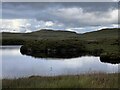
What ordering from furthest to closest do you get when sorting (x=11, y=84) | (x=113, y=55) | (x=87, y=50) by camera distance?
1. (x=87, y=50)
2. (x=113, y=55)
3. (x=11, y=84)

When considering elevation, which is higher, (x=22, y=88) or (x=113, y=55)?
(x=22, y=88)

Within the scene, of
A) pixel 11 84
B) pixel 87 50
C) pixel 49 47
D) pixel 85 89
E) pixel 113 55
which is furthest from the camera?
pixel 49 47

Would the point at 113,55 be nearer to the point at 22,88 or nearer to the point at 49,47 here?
the point at 49,47

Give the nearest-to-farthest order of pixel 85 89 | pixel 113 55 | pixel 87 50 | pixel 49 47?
pixel 85 89
pixel 113 55
pixel 87 50
pixel 49 47

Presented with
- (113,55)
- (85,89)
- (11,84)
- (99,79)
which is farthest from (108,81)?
(113,55)

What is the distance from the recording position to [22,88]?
11.9m

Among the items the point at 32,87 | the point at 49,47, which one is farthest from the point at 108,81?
the point at 49,47

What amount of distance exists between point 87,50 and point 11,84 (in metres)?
71.8

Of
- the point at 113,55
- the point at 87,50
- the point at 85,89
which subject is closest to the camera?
the point at 85,89

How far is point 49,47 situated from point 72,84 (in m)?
78.6

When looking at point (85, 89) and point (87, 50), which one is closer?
point (85, 89)

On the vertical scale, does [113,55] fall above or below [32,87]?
Result: below

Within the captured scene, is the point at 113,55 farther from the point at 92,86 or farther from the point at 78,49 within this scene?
the point at 92,86

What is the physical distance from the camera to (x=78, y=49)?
288ft
